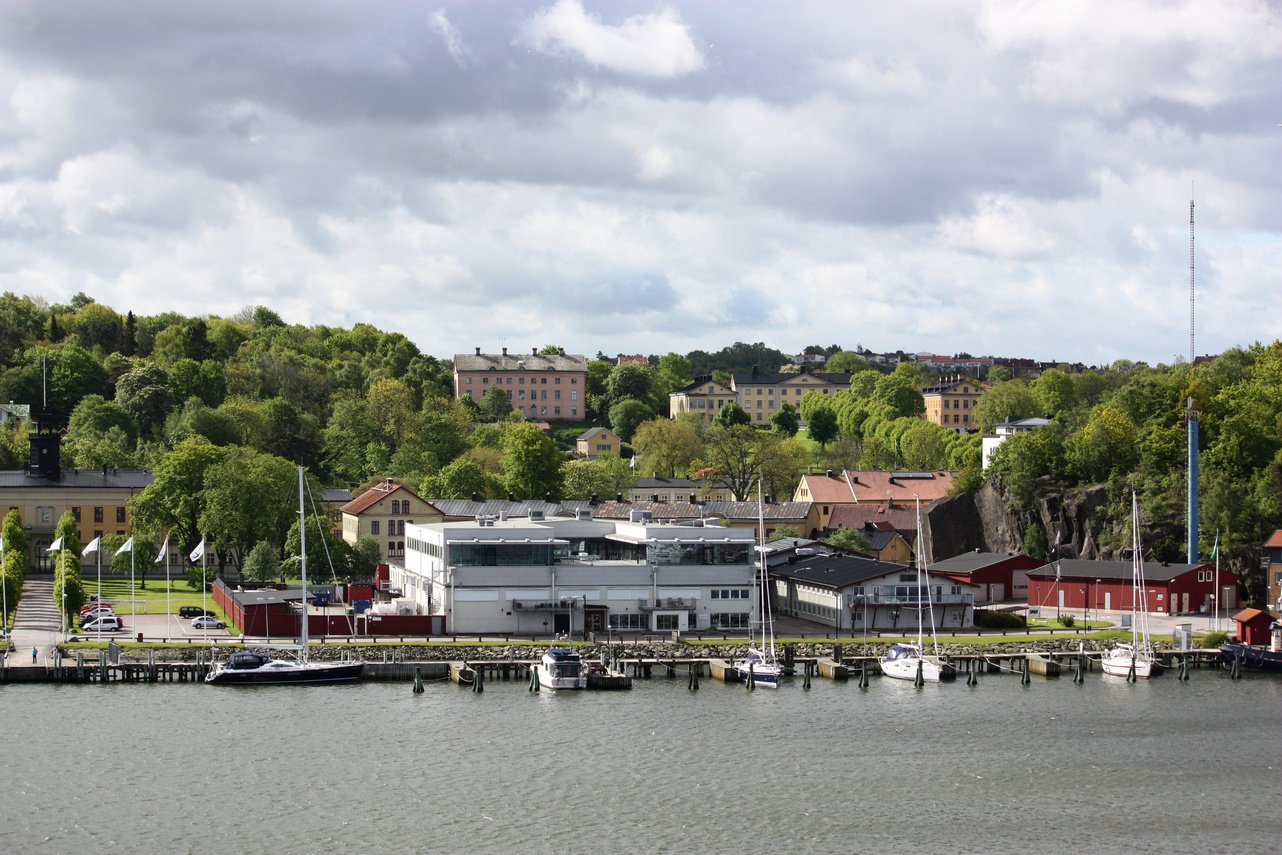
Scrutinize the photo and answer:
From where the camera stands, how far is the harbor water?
127 ft

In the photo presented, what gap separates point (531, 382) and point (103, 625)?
104188 mm

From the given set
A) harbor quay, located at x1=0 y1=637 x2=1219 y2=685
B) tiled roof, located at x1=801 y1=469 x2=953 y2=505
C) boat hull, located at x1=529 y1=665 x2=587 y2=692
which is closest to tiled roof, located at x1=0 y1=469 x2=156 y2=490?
harbor quay, located at x1=0 y1=637 x2=1219 y2=685

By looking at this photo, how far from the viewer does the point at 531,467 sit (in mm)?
107750

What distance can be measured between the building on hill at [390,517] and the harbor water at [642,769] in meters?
33.4

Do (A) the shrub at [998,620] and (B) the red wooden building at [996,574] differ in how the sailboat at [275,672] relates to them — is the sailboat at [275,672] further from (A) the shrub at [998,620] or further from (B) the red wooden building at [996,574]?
(B) the red wooden building at [996,574]

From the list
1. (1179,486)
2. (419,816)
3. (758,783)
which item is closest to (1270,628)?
(1179,486)

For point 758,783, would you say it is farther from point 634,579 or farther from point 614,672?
point 634,579

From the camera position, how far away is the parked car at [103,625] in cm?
6394

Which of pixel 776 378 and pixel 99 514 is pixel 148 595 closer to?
Answer: pixel 99 514

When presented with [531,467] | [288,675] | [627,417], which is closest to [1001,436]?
[531,467]

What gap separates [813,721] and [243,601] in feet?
83.5

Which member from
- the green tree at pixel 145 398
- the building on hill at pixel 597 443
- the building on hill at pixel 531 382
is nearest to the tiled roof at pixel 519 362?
the building on hill at pixel 531 382

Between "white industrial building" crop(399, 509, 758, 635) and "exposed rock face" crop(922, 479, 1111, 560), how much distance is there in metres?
29.6

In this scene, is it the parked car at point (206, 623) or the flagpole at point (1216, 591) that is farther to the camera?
the flagpole at point (1216, 591)
